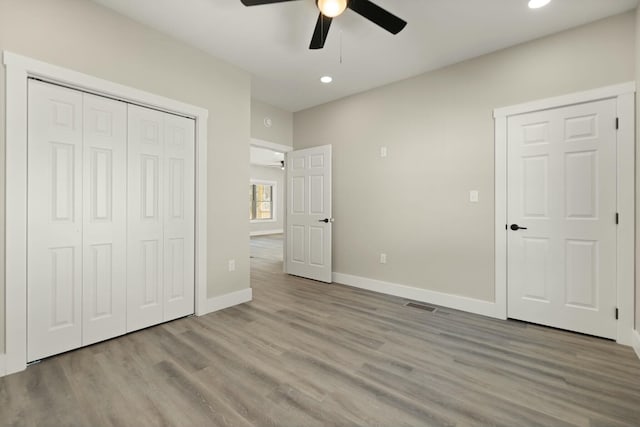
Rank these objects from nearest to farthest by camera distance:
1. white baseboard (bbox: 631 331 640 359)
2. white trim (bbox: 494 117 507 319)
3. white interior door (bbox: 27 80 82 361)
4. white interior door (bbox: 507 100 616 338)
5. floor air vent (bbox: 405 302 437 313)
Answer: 1. white interior door (bbox: 27 80 82 361)
2. white baseboard (bbox: 631 331 640 359)
3. white interior door (bbox: 507 100 616 338)
4. white trim (bbox: 494 117 507 319)
5. floor air vent (bbox: 405 302 437 313)

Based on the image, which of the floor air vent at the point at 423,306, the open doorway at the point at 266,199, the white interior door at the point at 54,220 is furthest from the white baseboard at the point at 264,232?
the white interior door at the point at 54,220

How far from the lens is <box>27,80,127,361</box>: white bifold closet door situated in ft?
6.88

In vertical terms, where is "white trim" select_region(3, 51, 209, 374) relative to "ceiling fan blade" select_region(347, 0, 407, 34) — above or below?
below

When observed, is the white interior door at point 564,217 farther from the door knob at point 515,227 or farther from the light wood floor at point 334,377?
the light wood floor at point 334,377

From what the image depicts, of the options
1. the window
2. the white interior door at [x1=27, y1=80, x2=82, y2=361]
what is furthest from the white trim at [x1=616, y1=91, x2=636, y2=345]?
the window

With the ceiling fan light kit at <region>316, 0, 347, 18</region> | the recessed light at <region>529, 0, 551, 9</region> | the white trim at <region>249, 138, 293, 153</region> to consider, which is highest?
the recessed light at <region>529, 0, 551, 9</region>

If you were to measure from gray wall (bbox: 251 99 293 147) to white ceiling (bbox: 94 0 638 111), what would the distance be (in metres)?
0.84

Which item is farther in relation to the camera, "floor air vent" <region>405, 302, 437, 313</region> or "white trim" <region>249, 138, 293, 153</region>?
"white trim" <region>249, 138, 293, 153</region>

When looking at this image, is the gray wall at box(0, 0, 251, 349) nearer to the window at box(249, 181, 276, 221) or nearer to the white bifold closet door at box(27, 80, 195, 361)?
the white bifold closet door at box(27, 80, 195, 361)

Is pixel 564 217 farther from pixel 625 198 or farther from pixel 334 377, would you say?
pixel 334 377

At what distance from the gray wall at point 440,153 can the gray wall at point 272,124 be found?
805 millimetres

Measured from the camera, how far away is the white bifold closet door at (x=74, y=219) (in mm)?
2098

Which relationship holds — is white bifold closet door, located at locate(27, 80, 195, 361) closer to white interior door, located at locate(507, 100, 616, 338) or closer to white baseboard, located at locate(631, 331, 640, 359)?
white interior door, located at locate(507, 100, 616, 338)

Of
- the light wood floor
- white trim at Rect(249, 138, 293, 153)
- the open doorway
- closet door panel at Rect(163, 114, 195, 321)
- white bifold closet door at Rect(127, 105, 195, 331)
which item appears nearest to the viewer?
the light wood floor
